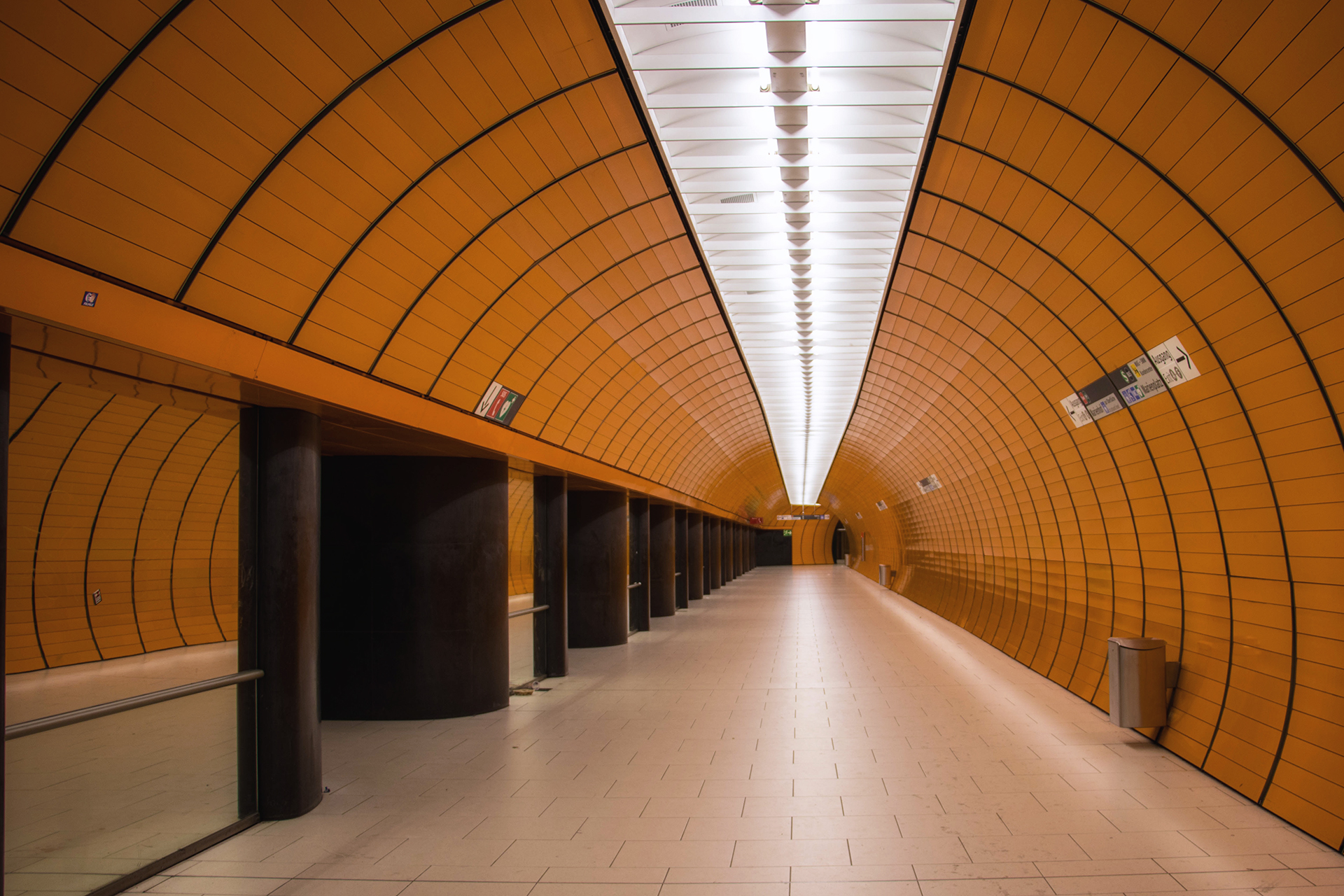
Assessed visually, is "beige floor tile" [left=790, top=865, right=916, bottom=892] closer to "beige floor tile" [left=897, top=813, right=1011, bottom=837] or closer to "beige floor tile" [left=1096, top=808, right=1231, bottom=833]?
"beige floor tile" [left=897, top=813, right=1011, bottom=837]

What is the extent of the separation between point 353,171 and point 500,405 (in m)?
5.94

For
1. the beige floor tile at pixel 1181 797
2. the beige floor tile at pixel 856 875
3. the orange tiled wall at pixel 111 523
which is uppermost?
the orange tiled wall at pixel 111 523

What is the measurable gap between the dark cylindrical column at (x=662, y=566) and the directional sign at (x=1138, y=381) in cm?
1894

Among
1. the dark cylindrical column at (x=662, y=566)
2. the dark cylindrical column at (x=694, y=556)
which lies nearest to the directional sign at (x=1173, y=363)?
the dark cylindrical column at (x=662, y=566)

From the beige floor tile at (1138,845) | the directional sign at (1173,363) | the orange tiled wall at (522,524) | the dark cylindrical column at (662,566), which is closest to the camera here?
the beige floor tile at (1138,845)

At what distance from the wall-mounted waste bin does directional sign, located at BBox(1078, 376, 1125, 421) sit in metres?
3.21

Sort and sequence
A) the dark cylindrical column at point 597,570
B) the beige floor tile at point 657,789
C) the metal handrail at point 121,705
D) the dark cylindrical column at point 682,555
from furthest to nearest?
the dark cylindrical column at point 682,555 → the dark cylindrical column at point 597,570 → the beige floor tile at point 657,789 → the metal handrail at point 121,705

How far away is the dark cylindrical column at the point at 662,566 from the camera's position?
28.5m

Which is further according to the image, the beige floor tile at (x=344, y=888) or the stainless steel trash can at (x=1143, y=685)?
the stainless steel trash can at (x=1143, y=685)

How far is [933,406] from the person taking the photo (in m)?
21.5

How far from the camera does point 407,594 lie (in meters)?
12.4

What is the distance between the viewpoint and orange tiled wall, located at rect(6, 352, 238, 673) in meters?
7.95

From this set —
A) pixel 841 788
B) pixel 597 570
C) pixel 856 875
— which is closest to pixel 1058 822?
pixel 841 788

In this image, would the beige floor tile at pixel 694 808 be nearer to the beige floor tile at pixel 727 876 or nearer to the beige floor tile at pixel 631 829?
the beige floor tile at pixel 631 829
